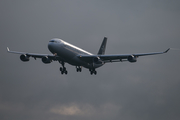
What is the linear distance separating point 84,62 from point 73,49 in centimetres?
620

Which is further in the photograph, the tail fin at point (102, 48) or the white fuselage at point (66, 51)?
the tail fin at point (102, 48)

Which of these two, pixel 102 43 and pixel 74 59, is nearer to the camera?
pixel 74 59

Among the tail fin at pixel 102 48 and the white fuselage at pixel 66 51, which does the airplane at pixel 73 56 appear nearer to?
the white fuselage at pixel 66 51

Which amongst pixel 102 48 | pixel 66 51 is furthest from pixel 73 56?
pixel 102 48

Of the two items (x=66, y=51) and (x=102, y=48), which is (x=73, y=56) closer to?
(x=66, y=51)

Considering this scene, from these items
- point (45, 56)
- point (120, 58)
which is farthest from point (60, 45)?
point (120, 58)

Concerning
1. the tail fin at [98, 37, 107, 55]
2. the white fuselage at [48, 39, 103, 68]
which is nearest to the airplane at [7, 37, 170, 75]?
the white fuselage at [48, 39, 103, 68]

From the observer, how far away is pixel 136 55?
266ft

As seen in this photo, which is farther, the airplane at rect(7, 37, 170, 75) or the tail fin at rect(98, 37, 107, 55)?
the tail fin at rect(98, 37, 107, 55)

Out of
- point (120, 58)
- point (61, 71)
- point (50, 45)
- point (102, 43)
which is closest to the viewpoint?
point (50, 45)

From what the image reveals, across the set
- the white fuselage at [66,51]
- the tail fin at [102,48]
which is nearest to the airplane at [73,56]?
the white fuselage at [66,51]

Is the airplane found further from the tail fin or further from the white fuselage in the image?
the tail fin

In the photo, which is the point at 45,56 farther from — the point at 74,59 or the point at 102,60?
the point at 102,60

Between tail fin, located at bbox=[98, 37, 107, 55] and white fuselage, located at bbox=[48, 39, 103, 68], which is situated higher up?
white fuselage, located at bbox=[48, 39, 103, 68]
